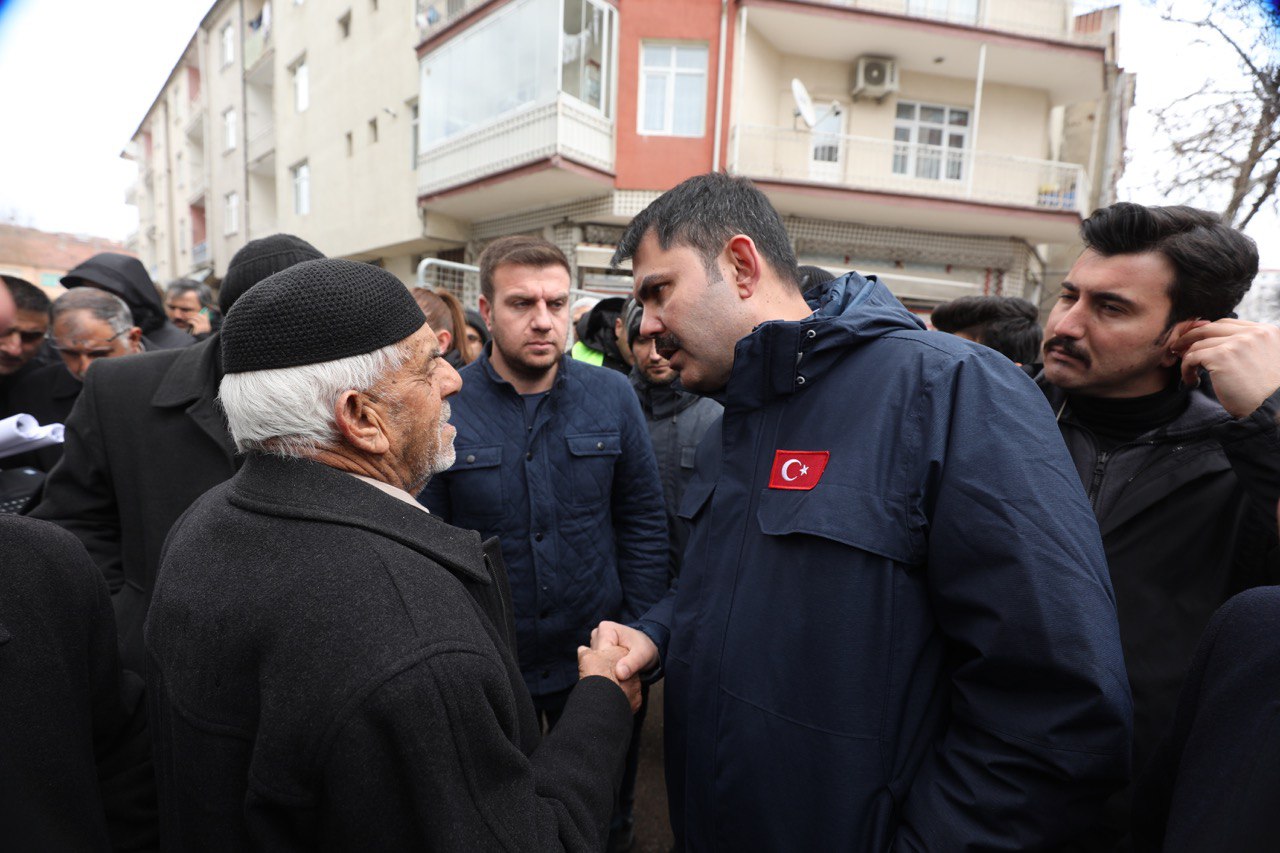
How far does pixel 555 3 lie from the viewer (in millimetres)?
11039

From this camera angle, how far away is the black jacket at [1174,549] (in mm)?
1541

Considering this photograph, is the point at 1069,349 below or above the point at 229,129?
below

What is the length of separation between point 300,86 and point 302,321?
20819 mm

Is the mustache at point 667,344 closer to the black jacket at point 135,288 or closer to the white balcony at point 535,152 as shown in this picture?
the black jacket at point 135,288

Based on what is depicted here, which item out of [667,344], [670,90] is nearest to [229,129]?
[670,90]

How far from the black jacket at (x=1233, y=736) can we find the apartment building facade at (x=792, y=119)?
11459 mm

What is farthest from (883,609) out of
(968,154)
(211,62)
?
(211,62)

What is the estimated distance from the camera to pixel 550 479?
2.43 m

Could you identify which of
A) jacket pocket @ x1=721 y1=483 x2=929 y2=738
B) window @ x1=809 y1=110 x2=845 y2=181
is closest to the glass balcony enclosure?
window @ x1=809 y1=110 x2=845 y2=181

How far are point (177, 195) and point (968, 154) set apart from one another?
1163 inches

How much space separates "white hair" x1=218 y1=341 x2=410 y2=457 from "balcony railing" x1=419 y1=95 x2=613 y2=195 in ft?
36.0

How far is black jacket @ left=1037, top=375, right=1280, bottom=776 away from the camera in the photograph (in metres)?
1.54

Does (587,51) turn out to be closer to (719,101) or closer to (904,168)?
(719,101)

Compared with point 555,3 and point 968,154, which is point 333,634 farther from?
point 968,154
